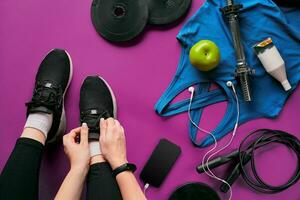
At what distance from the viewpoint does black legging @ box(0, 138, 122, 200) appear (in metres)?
1.01

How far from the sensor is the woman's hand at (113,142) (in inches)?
41.9

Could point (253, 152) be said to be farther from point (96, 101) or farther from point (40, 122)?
point (40, 122)

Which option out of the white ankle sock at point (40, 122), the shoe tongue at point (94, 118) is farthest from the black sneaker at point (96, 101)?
the white ankle sock at point (40, 122)

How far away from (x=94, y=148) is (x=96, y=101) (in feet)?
0.53

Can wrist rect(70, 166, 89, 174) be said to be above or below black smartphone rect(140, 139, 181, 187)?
above

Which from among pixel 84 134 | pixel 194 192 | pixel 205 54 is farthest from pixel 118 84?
pixel 194 192

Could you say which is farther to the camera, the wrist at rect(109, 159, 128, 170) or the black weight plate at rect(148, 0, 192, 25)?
the black weight plate at rect(148, 0, 192, 25)

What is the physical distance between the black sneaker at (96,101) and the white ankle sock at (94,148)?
74 mm

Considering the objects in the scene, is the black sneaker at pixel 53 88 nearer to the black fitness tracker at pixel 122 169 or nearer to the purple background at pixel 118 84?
the purple background at pixel 118 84

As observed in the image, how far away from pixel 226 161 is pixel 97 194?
39cm

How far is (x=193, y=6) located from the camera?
1.18 m

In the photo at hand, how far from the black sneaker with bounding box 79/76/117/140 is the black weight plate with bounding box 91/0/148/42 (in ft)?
0.50

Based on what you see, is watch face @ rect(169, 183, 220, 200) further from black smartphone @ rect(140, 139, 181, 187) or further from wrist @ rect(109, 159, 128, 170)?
wrist @ rect(109, 159, 128, 170)

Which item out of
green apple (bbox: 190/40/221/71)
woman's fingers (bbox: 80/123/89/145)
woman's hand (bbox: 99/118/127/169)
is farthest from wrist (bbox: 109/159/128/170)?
green apple (bbox: 190/40/221/71)
